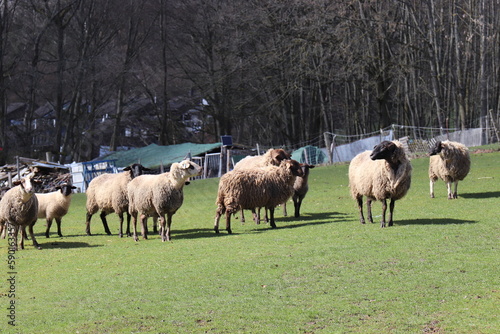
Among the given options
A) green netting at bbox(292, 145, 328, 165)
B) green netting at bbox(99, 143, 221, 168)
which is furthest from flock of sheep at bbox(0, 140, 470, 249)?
green netting at bbox(99, 143, 221, 168)

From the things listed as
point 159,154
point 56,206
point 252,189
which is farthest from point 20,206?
point 159,154

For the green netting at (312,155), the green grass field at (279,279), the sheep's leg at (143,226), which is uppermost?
the green netting at (312,155)

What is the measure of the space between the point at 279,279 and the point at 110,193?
7.87m

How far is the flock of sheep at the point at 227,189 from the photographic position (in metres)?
13.6

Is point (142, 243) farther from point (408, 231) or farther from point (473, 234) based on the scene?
point (473, 234)

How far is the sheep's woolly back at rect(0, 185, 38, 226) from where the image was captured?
14.0 m

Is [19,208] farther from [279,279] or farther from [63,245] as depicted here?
[279,279]

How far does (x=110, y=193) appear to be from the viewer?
16.4m

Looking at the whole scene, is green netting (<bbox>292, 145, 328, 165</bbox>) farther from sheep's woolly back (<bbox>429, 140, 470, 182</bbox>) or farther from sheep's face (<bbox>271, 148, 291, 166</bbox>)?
sheep's face (<bbox>271, 148, 291, 166</bbox>)

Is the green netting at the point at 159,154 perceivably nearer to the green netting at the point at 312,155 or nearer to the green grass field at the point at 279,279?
the green netting at the point at 312,155

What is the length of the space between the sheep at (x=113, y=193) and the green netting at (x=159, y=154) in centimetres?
2157

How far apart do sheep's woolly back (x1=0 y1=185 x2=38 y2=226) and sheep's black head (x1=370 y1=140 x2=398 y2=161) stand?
24.0 feet

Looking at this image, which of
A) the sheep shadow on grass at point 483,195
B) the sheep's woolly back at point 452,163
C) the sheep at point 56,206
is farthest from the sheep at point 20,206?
the sheep shadow on grass at point 483,195

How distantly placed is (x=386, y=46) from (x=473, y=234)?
28340 mm
